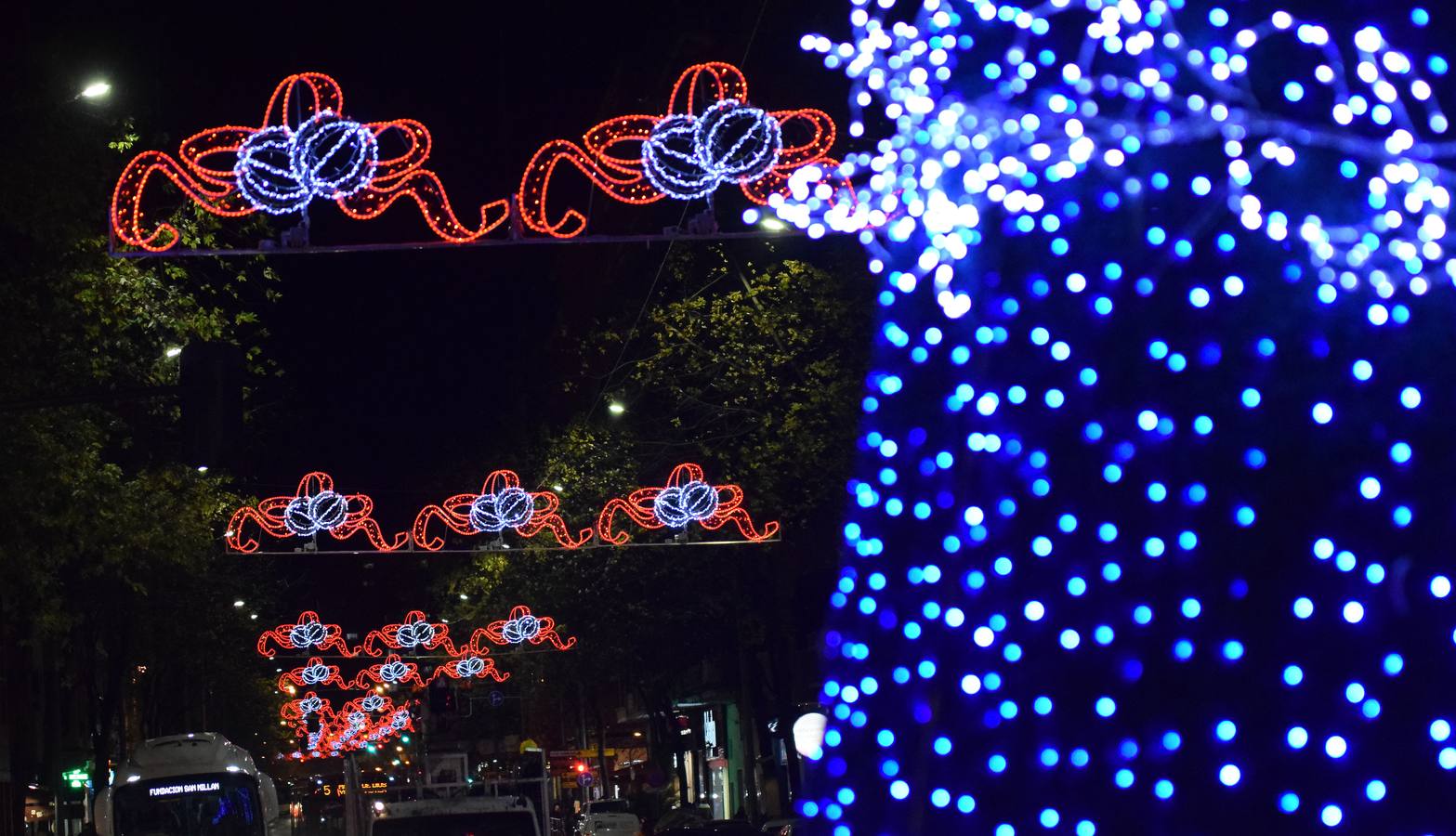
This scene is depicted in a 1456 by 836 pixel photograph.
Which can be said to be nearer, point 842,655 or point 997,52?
point 842,655

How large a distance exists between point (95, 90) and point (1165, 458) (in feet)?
45.2

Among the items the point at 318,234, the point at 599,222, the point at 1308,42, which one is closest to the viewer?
the point at 1308,42

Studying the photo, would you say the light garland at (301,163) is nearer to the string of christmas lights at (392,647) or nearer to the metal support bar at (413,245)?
the metal support bar at (413,245)

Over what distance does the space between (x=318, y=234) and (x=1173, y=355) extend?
10.0 metres

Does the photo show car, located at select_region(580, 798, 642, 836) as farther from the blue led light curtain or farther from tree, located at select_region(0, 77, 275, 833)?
the blue led light curtain

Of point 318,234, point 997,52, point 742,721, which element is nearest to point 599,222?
point 742,721

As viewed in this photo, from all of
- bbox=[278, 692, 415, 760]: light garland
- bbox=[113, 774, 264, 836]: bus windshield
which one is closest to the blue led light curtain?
bbox=[113, 774, 264, 836]: bus windshield

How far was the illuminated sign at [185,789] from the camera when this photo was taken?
28109mm

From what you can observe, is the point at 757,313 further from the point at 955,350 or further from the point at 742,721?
the point at 742,721

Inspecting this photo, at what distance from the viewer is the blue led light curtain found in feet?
9.12

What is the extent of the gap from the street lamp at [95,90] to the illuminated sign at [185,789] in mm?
16023

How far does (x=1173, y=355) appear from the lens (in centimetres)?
289

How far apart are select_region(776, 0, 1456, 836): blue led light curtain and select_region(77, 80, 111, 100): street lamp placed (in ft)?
42.9

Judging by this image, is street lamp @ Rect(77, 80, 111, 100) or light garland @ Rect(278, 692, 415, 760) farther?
light garland @ Rect(278, 692, 415, 760)
